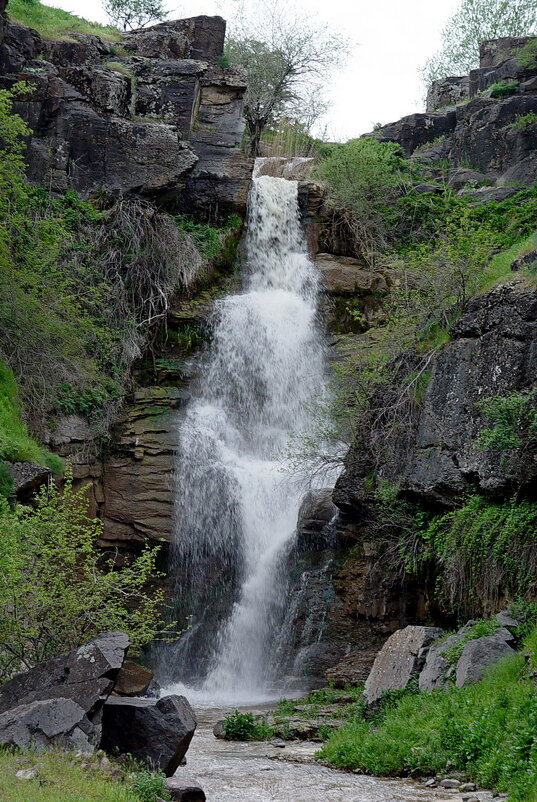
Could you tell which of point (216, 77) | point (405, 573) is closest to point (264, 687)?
point (405, 573)

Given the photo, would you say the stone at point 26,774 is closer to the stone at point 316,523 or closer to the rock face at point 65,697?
the rock face at point 65,697

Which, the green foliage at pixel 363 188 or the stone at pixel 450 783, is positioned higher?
the green foliage at pixel 363 188

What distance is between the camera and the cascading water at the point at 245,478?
1673cm

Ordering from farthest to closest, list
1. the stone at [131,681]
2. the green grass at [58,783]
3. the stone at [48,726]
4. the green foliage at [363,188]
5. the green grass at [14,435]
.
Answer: the green foliage at [363,188] → the green grass at [14,435] → the stone at [131,681] → the stone at [48,726] → the green grass at [58,783]

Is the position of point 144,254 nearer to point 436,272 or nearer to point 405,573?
point 436,272

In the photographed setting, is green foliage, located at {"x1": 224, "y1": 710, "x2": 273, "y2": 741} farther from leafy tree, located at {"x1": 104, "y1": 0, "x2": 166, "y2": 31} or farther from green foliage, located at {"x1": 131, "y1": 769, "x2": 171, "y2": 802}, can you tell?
leafy tree, located at {"x1": 104, "y1": 0, "x2": 166, "y2": 31}

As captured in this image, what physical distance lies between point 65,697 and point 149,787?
155 centimetres

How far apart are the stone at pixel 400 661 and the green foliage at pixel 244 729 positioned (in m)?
1.55

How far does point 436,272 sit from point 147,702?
1093cm

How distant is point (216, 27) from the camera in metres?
29.9

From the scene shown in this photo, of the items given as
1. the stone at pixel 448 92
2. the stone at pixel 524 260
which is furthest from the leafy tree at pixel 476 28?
the stone at pixel 524 260

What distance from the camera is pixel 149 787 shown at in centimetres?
670

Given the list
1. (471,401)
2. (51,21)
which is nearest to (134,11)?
(51,21)

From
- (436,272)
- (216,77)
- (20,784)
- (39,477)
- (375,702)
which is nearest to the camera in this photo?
(20,784)
